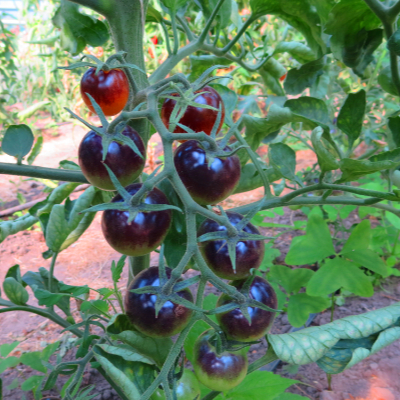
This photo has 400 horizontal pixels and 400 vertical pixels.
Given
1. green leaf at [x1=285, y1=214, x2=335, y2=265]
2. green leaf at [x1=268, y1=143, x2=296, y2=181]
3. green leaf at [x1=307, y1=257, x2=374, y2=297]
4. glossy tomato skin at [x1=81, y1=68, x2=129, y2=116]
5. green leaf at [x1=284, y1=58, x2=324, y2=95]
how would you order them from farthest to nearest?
green leaf at [x1=285, y1=214, x2=335, y2=265] < green leaf at [x1=307, y1=257, x2=374, y2=297] < green leaf at [x1=284, y1=58, x2=324, y2=95] < green leaf at [x1=268, y1=143, x2=296, y2=181] < glossy tomato skin at [x1=81, y1=68, x2=129, y2=116]

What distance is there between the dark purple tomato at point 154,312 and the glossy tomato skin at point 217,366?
6 cm

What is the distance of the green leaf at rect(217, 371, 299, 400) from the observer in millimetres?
625

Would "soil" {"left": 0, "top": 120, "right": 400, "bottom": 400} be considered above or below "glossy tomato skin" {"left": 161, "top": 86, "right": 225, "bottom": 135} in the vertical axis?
below

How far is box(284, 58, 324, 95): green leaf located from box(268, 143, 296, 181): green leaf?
0.81ft

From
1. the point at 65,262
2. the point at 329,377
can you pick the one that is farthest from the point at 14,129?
the point at 65,262

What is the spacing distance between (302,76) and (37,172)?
599 mm

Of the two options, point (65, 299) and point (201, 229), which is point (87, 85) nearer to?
point (201, 229)

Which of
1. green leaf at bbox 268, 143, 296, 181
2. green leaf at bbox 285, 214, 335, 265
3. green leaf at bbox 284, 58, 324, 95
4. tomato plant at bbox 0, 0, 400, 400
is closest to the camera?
tomato plant at bbox 0, 0, 400, 400

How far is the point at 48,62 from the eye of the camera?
3.42 m

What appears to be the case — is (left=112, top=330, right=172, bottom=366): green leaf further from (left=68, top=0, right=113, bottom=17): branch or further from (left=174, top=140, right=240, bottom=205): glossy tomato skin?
(left=68, top=0, right=113, bottom=17): branch

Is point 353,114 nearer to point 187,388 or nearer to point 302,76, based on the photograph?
point 302,76

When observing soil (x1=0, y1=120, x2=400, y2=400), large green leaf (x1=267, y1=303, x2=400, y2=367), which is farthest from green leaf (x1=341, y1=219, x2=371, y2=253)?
large green leaf (x1=267, y1=303, x2=400, y2=367)

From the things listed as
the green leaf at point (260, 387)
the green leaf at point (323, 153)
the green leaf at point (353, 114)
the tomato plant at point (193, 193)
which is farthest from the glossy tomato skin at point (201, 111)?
the green leaf at point (260, 387)

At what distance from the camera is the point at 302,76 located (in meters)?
0.80
